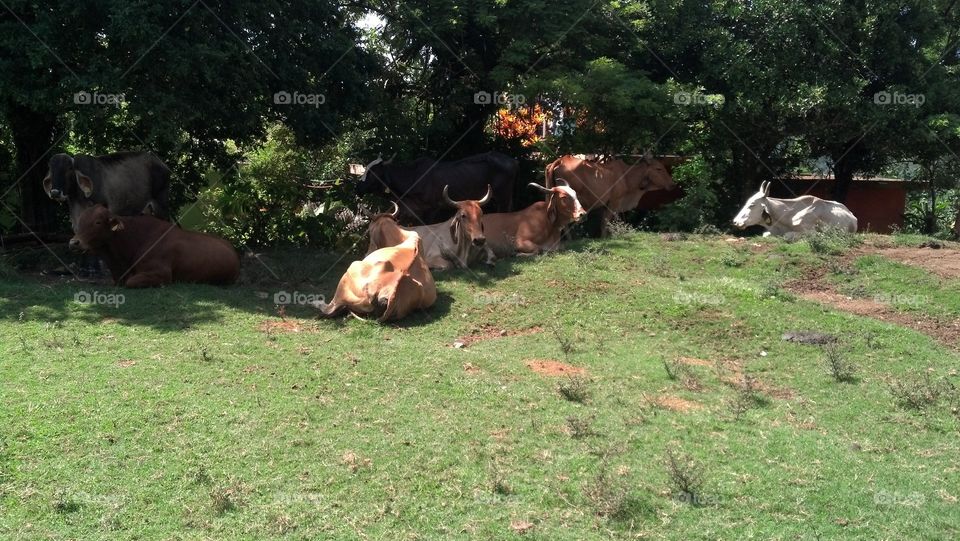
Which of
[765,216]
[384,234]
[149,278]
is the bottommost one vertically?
[149,278]

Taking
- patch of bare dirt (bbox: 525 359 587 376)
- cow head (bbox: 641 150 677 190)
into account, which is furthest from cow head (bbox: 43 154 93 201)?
cow head (bbox: 641 150 677 190)

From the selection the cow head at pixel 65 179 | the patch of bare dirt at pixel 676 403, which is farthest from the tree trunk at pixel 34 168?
the patch of bare dirt at pixel 676 403

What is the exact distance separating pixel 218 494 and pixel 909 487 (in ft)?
13.8

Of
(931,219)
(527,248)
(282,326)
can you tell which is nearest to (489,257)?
(527,248)

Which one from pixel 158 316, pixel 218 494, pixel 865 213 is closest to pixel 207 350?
pixel 158 316

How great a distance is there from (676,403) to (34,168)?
10982 mm

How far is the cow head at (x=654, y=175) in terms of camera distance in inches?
668

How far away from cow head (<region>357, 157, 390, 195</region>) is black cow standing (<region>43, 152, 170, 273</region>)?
3332mm

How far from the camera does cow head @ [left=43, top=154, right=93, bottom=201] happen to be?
1205 cm

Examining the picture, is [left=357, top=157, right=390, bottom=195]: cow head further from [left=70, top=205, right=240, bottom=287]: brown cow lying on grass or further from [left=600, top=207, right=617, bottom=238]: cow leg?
[left=70, top=205, right=240, bottom=287]: brown cow lying on grass

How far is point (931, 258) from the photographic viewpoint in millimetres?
12422

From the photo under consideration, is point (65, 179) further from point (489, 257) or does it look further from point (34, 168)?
point (489, 257)

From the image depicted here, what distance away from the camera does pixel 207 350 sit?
26.4 ft

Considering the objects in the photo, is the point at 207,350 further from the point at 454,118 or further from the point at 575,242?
the point at 454,118
